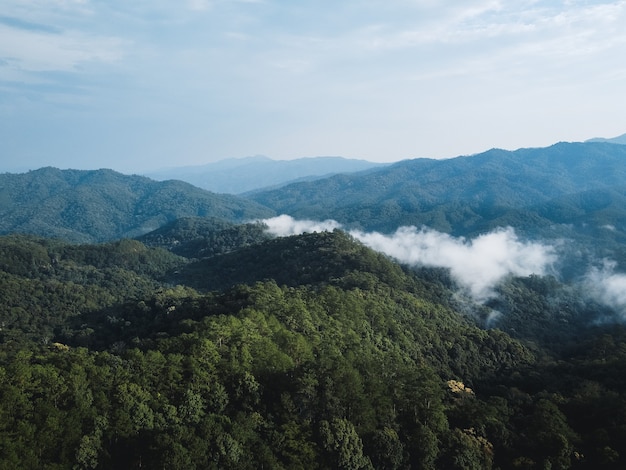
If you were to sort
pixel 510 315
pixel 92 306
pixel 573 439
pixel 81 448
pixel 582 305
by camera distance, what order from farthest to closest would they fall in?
pixel 582 305, pixel 510 315, pixel 92 306, pixel 573 439, pixel 81 448

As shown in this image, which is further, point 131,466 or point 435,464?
point 435,464

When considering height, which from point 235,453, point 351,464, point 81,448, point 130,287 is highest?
point 81,448

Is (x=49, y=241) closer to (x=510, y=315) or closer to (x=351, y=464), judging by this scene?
(x=510, y=315)

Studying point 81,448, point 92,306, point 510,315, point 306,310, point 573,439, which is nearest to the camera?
point 81,448

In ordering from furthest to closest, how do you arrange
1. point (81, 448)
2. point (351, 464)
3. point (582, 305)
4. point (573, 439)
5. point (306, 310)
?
point (582, 305)
point (306, 310)
point (573, 439)
point (351, 464)
point (81, 448)

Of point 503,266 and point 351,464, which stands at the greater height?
point 351,464

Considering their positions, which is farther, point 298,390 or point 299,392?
point 298,390

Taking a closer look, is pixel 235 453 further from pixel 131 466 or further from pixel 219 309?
pixel 219 309

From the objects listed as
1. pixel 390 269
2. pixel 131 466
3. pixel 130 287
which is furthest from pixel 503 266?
pixel 131 466

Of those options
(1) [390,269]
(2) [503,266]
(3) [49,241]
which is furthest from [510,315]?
(3) [49,241]
